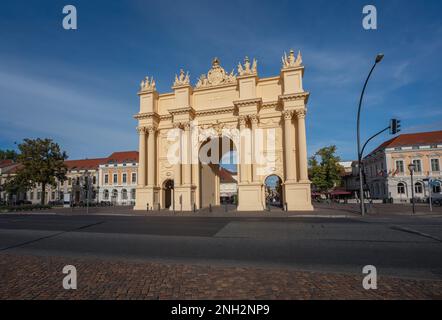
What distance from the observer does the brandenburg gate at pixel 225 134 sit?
82.7ft

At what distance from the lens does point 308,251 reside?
7348mm

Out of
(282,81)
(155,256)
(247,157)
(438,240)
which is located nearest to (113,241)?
(155,256)

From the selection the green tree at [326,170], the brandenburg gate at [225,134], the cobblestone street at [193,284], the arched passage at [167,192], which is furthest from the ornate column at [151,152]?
the green tree at [326,170]

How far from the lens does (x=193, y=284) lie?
4.56m

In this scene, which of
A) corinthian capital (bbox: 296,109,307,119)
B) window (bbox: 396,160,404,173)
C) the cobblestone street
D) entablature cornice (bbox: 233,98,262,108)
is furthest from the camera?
window (bbox: 396,160,404,173)

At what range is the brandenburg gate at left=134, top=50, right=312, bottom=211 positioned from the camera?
992 inches

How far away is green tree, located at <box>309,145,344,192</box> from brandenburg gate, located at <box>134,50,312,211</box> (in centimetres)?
2528

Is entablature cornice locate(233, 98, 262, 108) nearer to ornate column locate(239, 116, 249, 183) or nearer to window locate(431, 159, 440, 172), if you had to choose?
ornate column locate(239, 116, 249, 183)

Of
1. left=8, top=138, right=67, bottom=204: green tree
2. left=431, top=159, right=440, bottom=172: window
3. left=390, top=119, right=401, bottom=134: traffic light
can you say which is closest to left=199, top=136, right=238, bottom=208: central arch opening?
left=390, top=119, right=401, bottom=134: traffic light

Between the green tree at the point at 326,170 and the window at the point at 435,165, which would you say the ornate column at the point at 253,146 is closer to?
the green tree at the point at 326,170

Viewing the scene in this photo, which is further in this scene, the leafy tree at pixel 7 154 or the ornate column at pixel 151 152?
the leafy tree at pixel 7 154

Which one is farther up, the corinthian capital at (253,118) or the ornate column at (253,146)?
the corinthian capital at (253,118)

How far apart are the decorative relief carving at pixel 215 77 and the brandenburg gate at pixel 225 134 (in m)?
0.12
